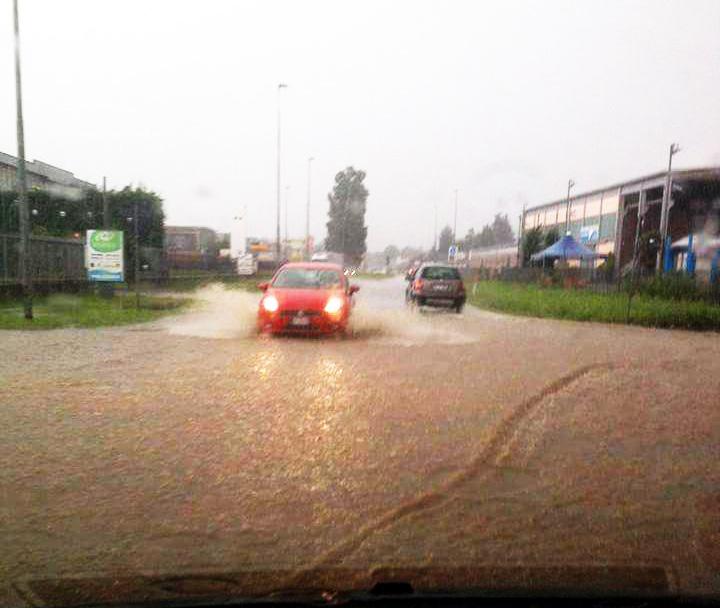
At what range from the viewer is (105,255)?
20.5 m

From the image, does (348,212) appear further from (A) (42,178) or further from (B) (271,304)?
(B) (271,304)

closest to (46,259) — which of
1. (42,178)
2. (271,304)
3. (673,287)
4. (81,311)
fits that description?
(81,311)

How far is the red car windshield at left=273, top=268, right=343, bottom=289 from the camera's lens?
47.6 ft

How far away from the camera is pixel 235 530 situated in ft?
13.1

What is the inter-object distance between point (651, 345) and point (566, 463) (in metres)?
9.04

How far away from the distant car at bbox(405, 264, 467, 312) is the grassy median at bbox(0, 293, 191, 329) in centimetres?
787

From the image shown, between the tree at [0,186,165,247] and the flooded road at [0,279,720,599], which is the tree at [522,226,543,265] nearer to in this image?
the tree at [0,186,165,247]

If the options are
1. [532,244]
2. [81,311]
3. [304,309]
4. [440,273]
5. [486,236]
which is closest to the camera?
[304,309]

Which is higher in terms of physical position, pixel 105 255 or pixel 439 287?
pixel 105 255

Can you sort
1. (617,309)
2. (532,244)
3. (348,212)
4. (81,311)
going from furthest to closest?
(348,212) < (532,244) < (617,309) < (81,311)

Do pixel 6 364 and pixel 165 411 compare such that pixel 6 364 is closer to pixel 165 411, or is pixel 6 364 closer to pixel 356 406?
pixel 165 411

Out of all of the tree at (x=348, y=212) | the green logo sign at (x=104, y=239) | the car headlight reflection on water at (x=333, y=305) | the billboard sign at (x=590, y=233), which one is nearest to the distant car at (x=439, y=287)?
the green logo sign at (x=104, y=239)

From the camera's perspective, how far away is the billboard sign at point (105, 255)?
20.4m

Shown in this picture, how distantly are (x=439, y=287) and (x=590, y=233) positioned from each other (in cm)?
3389
